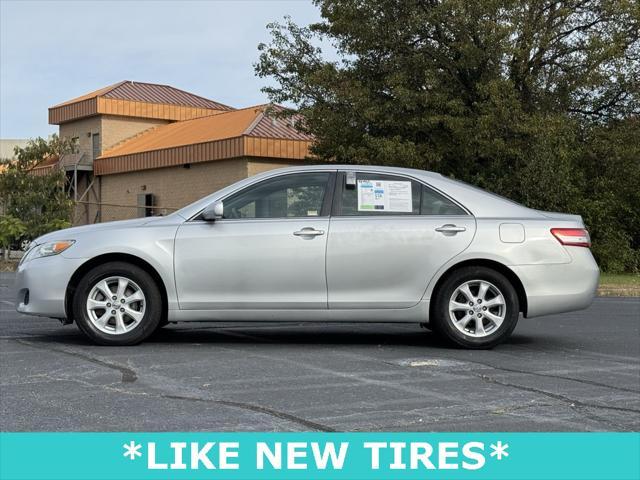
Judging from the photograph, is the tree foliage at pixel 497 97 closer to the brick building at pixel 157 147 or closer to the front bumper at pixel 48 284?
the brick building at pixel 157 147

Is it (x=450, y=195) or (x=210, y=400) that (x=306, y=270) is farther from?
(x=210, y=400)

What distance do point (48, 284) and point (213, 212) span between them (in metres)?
1.60

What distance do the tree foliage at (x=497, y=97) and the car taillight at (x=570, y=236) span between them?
1778cm

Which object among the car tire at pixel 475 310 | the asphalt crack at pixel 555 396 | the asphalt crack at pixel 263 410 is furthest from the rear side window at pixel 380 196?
the asphalt crack at pixel 263 410

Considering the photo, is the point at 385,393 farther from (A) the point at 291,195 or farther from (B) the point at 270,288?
(A) the point at 291,195

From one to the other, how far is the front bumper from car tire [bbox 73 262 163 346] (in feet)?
0.50

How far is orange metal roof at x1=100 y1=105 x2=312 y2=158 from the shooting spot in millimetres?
39531

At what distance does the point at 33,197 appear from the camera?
31000mm

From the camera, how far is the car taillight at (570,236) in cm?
840

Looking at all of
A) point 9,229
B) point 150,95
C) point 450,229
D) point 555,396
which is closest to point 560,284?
point 450,229

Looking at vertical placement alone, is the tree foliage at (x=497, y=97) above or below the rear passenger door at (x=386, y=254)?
above

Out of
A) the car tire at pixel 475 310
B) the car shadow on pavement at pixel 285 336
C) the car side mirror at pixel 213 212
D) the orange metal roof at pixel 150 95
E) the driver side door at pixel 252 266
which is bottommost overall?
the car shadow on pavement at pixel 285 336

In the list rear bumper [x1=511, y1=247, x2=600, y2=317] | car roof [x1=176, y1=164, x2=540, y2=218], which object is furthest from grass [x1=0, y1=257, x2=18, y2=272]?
rear bumper [x1=511, y1=247, x2=600, y2=317]

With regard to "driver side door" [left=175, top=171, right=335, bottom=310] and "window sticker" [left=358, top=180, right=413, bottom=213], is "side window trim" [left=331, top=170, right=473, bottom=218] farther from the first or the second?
"driver side door" [left=175, top=171, right=335, bottom=310]
